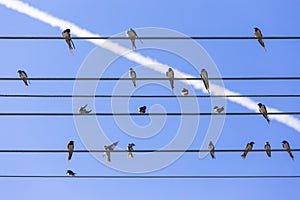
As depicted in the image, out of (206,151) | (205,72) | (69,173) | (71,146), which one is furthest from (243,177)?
(69,173)

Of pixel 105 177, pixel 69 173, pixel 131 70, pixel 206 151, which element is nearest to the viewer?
pixel 105 177

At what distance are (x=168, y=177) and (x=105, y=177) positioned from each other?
1.04 m

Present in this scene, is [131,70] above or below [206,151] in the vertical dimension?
above

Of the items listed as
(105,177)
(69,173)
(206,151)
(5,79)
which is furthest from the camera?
(69,173)

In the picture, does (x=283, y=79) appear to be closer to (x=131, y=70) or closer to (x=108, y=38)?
(x=108, y=38)

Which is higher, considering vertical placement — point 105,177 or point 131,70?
point 131,70

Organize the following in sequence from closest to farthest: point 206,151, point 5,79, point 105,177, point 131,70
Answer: point 5,79
point 105,177
point 206,151
point 131,70

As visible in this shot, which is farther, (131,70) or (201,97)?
(131,70)

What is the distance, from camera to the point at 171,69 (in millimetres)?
13172

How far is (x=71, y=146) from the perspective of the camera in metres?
13.3

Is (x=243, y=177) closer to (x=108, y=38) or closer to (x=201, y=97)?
(x=201, y=97)

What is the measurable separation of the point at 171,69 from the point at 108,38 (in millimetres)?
4115

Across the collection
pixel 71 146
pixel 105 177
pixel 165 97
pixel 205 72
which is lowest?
pixel 105 177

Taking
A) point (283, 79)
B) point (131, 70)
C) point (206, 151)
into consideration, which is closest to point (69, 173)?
point (131, 70)
